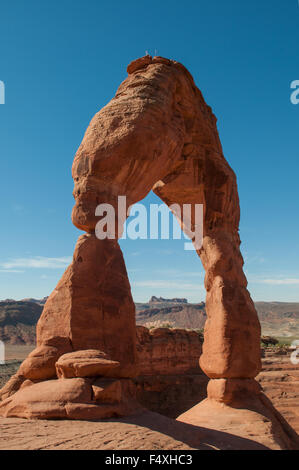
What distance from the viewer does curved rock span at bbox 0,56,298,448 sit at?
4410 mm

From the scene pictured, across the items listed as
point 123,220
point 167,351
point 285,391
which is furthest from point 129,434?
point 167,351

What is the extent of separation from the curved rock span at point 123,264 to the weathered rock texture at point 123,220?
0.05 feet

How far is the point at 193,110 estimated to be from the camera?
861cm

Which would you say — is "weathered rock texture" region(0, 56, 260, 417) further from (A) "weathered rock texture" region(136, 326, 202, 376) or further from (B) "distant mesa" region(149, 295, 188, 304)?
(B) "distant mesa" region(149, 295, 188, 304)

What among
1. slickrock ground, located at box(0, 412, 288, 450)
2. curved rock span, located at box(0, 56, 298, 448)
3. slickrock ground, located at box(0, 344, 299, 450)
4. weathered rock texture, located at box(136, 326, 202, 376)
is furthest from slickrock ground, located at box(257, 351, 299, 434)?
slickrock ground, located at box(0, 412, 288, 450)

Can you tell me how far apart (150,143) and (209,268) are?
10.0 feet

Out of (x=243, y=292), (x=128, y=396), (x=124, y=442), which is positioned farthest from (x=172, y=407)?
(x=124, y=442)

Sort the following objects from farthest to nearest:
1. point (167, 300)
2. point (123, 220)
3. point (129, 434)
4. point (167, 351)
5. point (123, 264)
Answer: point (167, 300)
point (167, 351)
point (123, 220)
point (123, 264)
point (129, 434)

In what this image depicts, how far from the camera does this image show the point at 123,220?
6039mm

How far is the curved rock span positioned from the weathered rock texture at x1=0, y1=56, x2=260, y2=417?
0.02 metres

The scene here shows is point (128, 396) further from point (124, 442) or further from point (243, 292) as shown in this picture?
point (243, 292)

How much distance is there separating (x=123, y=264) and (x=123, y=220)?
70cm

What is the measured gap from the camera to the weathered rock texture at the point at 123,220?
5.20 meters

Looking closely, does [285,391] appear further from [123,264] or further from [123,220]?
[123,220]
